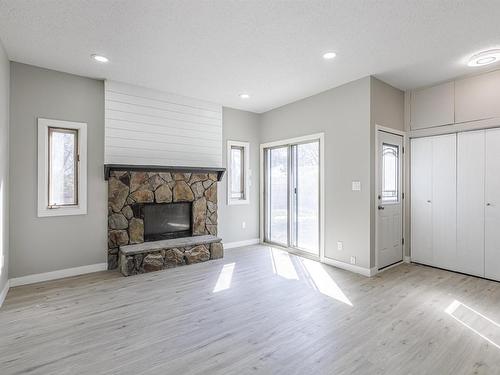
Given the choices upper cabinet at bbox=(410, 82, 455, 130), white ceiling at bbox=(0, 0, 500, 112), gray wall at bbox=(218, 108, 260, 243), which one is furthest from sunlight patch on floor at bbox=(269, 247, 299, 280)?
upper cabinet at bbox=(410, 82, 455, 130)

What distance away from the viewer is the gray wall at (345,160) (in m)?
3.88

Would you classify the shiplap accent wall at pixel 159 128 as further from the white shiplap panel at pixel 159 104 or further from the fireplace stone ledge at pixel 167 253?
the fireplace stone ledge at pixel 167 253

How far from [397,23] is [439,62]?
129 centimetres

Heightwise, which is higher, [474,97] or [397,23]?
[397,23]

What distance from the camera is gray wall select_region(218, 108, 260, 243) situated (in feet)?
17.6

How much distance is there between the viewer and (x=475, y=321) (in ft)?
8.47

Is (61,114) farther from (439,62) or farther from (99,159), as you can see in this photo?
(439,62)

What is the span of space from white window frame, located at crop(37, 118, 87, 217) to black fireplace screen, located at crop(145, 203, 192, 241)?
911mm

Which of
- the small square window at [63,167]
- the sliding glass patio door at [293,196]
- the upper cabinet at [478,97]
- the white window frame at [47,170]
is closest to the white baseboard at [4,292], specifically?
the white window frame at [47,170]

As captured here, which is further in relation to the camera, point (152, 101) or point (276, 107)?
point (276, 107)

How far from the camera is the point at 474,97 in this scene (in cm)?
373

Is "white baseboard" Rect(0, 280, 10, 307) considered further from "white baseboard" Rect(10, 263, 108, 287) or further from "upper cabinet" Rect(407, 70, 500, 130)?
"upper cabinet" Rect(407, 70, 500, 130)

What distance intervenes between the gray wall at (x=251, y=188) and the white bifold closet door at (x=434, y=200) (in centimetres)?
292

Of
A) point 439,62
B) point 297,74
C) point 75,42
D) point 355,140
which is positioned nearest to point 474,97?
point 439,62
